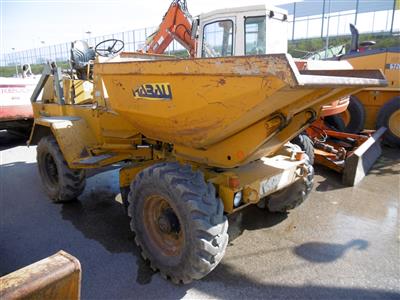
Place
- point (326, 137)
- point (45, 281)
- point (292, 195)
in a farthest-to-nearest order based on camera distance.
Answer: point (326, 137) < point (292, 195) < point (45, 281)

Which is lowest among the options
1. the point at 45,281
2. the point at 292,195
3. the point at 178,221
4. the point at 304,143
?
the point at 292,195

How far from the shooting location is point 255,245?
3.23m

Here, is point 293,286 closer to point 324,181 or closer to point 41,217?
point 324,181

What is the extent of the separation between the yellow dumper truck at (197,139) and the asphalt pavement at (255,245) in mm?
287

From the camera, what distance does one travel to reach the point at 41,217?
3951 mm

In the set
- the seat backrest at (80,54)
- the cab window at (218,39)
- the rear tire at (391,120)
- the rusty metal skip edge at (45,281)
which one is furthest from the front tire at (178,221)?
the rear tire at (391,120)

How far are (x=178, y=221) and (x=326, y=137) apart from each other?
3.94 metres

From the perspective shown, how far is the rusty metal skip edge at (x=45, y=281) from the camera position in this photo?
125 cm

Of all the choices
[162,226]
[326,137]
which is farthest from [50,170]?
[326,137]

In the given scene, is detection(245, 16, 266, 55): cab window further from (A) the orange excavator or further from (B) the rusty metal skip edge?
(B) the rusty metal skip edge

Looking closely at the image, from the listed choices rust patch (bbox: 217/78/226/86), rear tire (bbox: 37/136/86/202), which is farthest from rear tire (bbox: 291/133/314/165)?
rear tire (bbox: 37/136/86/202)

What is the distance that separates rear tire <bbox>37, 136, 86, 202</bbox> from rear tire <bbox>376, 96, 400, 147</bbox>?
19.3ft

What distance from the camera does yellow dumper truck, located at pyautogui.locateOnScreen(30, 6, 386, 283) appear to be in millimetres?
2081

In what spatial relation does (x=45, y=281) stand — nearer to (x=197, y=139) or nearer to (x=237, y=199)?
(x=197, y=139)
